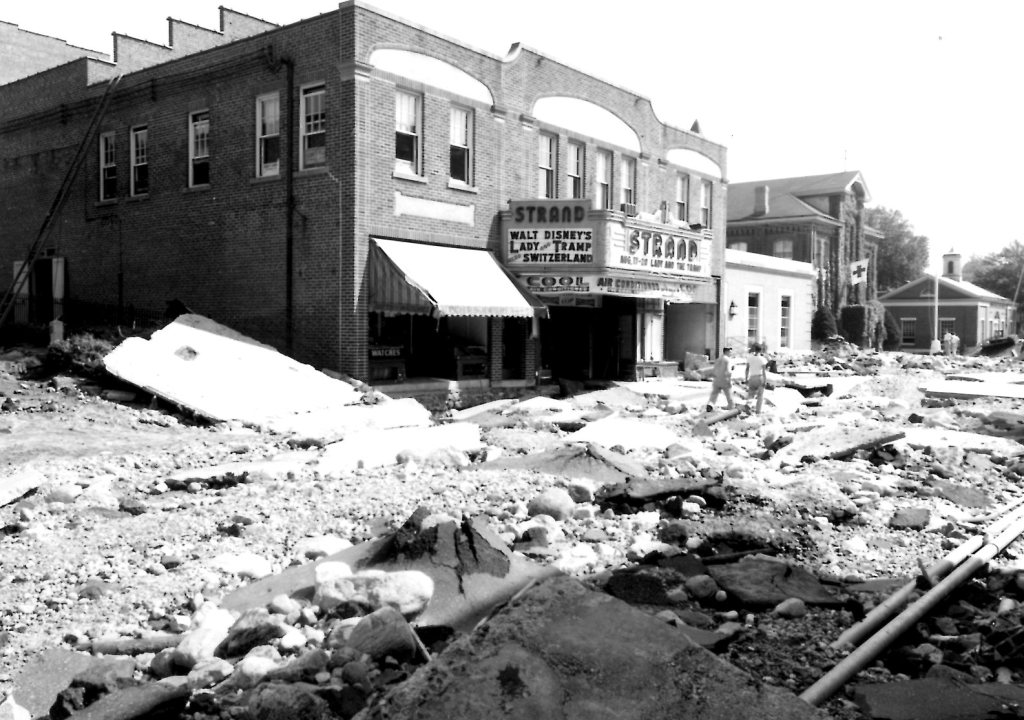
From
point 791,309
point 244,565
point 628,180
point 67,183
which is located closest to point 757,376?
point 628,180

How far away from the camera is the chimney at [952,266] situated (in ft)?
236

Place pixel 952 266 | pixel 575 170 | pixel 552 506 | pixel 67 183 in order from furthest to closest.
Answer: pixel 952 266
pixel 575 170
pixel 67 183
pixel 552 506

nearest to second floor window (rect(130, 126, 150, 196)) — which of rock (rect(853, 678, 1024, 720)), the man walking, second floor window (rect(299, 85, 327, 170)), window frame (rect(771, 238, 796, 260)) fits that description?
second floor window (rect(299, 85, 327, 170))

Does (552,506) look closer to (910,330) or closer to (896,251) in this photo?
(910,330)

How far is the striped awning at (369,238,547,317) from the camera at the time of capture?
60.5 feet

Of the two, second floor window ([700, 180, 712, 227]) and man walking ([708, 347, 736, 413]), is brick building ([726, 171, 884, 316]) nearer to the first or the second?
second floor window ([700, 180, 712, 227])

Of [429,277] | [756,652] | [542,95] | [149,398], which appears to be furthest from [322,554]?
[542,95]

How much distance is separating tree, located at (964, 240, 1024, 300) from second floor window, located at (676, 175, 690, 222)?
64.5 meters

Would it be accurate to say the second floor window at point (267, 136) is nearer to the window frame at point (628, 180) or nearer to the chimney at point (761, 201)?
the window frame at point (628, 180)

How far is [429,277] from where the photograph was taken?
61.9 ft

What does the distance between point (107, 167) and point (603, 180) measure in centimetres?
1285

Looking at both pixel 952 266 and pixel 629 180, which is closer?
pixel 629 180

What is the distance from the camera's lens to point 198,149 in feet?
70.7

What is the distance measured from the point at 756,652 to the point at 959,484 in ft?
23.0
